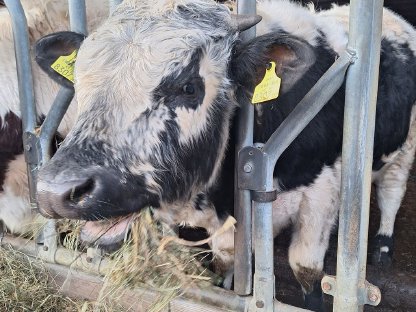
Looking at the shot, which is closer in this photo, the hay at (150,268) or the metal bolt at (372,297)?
the metal bolt at (372,297)

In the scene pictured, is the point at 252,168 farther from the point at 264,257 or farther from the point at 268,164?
the point at 264,257

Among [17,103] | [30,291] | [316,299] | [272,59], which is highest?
[272,59]

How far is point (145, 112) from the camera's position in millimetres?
1893

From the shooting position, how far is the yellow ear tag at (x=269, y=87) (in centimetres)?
200

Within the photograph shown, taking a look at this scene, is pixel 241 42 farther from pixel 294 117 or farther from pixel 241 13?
pixel 294 117

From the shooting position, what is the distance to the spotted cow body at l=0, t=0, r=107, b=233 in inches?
121

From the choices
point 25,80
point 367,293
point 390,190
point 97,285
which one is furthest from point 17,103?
point 390,190

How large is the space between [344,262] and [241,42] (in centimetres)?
86

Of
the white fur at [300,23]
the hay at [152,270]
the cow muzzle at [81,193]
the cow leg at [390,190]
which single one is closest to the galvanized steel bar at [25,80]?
the hay at [152,270]

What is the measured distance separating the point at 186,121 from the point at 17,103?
1442 mm

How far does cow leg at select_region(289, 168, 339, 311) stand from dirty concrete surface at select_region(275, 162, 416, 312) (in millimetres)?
281

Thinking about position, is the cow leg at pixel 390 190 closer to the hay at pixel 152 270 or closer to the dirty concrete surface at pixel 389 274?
the dirty concrete surface at pixel 389 274

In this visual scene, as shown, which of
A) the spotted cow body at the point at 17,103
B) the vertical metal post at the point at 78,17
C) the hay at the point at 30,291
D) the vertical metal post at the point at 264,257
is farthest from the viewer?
the spotted cow body at the point at 17,103

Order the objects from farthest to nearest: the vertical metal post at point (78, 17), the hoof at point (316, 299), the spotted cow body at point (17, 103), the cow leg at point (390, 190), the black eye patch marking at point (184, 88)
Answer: the cow leg at point (390, 190) < the spotted cow body at point (17, 103) < the hoof at point (316, 299) < the vertical metal post at point (78, 17) < the black eye patch marking at point (184, 88)
